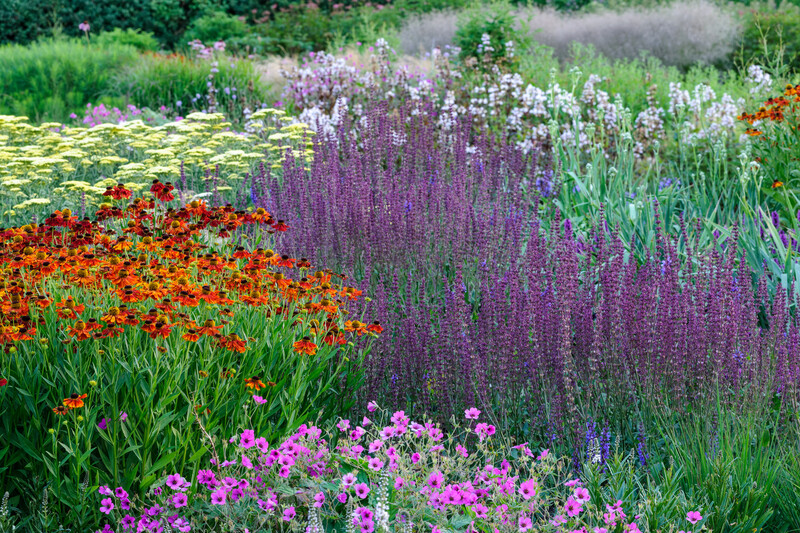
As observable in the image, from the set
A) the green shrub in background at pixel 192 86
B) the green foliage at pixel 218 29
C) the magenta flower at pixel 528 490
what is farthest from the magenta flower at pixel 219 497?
the green foliage at pixel 218 29

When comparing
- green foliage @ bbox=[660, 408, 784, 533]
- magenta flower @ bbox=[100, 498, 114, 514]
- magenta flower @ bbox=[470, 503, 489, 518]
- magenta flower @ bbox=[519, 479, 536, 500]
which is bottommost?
green foliage @ bbox=[660, 408, 784, 533]

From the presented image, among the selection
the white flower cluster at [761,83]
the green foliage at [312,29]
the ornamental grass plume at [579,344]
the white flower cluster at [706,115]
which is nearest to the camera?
the ornamental grass plume at [579,344]

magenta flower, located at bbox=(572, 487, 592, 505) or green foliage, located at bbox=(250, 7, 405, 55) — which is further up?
green foliage, located at bbox=(250, 7, 405, 55)

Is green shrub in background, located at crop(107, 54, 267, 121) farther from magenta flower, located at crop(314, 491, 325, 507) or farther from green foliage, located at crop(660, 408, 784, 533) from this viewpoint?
magenta flower, located at crop(314, 491, 325, 507)

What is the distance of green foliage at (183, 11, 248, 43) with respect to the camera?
60.0ft

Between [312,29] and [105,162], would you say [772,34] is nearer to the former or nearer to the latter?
[312,29]

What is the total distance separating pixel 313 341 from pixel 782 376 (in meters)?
1.97

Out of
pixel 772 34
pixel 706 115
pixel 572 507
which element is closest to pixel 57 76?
pixel 706 115

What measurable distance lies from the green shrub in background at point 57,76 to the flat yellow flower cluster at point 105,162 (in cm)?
438

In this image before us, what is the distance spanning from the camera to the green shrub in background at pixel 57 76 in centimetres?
1192

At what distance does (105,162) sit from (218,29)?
43.1ft

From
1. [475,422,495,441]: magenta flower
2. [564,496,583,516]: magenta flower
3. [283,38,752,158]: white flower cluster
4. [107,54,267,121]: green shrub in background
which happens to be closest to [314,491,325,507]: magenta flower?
[475,422,495,441]: magenta flower

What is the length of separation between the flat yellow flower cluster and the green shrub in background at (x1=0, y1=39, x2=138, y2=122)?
14.4 ft

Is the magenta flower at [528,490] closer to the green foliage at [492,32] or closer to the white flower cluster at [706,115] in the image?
the white flower cluster at [706,115]
